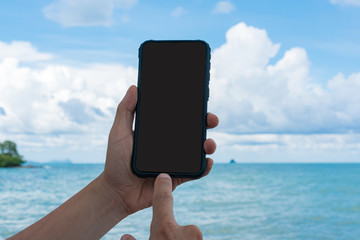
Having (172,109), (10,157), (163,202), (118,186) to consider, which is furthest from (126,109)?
(10,157)

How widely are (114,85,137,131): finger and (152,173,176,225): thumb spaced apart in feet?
2.72

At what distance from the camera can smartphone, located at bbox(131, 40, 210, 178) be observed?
1747 millimetres

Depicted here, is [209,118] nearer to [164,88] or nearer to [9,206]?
[164,88]

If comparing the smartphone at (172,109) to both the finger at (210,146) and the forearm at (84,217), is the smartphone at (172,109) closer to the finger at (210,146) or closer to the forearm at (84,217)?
the finger at (210,146)

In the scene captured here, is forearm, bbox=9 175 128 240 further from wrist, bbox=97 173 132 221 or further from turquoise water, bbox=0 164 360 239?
turquoise water, bbox=0 164 360 239

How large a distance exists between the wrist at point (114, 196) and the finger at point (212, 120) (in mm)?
487

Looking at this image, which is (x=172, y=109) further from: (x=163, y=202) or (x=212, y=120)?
(x=163, y=202)

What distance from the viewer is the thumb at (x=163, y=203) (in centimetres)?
86

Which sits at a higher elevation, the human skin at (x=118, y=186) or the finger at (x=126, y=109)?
the finger at (x=126, y=109)

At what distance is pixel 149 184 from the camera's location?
1.81m

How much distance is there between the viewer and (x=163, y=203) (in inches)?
35.6

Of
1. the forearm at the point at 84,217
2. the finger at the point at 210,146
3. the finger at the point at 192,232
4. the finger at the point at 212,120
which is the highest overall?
the finger at the point at 212,120

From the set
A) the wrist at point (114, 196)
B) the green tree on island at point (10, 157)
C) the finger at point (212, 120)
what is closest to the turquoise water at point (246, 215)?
the wrist at point (114, 196)

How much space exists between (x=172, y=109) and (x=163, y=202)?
921mm
